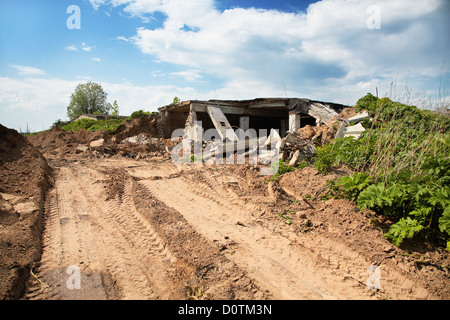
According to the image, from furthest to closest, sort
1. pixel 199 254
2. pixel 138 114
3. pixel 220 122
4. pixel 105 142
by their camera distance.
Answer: pixel 138 114 → pixel 105 142 → pixel 220 122 → pixel 199 254

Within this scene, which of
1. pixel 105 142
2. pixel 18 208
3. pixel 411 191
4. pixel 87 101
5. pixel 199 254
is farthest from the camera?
pixel 87 101

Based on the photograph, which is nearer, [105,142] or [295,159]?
[295,159]

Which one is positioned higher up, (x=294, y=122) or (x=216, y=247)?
(x=294, y=122)

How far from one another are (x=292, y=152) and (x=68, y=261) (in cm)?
640

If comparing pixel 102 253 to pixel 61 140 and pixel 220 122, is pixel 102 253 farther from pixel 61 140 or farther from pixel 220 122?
pixel 61 140

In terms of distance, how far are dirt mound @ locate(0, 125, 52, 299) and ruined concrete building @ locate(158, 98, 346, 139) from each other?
20.3ft

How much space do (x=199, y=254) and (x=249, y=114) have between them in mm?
11000

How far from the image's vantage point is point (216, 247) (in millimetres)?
3580

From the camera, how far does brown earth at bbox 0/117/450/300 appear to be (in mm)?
2861

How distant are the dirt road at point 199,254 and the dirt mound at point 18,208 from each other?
0.17 metres

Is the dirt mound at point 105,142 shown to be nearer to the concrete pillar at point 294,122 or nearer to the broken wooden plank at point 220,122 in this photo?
the broken wooden plank at point 220,122

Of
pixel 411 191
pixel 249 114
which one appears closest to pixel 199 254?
pixel 411 191

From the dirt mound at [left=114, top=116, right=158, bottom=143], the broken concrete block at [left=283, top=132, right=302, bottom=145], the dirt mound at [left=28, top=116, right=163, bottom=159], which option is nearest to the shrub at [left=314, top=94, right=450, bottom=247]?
the broken concrete block at [left=283, top=132, right=302, bottom=145]
